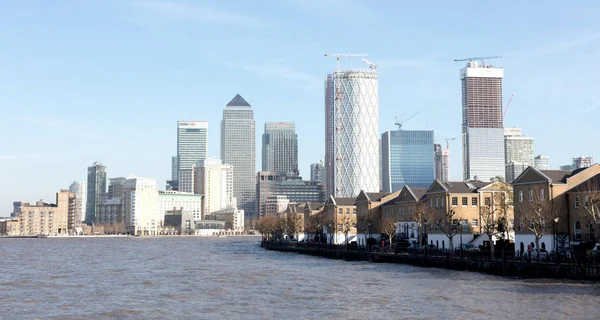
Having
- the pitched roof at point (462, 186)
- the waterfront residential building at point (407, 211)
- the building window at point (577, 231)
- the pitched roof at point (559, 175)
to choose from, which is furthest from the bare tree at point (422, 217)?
the building window at point (577, 231)

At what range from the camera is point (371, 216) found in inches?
5630

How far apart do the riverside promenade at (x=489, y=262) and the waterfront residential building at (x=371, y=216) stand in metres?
21.9

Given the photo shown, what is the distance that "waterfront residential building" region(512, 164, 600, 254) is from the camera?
83312mm

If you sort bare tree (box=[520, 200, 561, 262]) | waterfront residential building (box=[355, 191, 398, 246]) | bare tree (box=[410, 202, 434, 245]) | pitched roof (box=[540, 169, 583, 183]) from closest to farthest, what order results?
bare tree (box=[520, 200, 561, 262]) → pitched roof (box=[540, 169, 583, 183]) → bare tree (box=[410, 202, 434, 245]) → waterfront residential building (box=[355, 191, 398, 246])

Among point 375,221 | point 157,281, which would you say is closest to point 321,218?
point 375,221

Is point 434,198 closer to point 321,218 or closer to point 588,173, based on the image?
point 588,173

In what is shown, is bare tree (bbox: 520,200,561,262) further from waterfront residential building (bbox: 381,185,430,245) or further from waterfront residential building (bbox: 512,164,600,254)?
waterfront residential building (bbox: 381,185,430,245)

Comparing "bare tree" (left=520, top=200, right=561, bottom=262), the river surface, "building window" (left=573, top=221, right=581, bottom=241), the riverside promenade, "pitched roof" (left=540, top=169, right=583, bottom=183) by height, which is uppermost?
"pitched roof" (left=540, top=169, right=583, bottom=183)

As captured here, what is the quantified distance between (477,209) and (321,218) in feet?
182

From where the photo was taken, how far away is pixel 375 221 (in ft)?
472

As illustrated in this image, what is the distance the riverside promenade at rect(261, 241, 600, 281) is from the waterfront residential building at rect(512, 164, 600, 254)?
6.64 metres

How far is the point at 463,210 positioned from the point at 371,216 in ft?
109

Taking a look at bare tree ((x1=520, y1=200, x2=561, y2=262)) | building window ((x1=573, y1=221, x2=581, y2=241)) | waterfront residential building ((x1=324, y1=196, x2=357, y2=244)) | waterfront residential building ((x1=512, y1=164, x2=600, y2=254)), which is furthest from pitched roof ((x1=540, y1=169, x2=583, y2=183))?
waterfront residential building ((x1=324, y1=196, x2=357, y2=244))

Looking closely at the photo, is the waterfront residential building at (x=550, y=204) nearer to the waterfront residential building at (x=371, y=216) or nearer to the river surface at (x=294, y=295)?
the river surface at (x=294, y=295)
